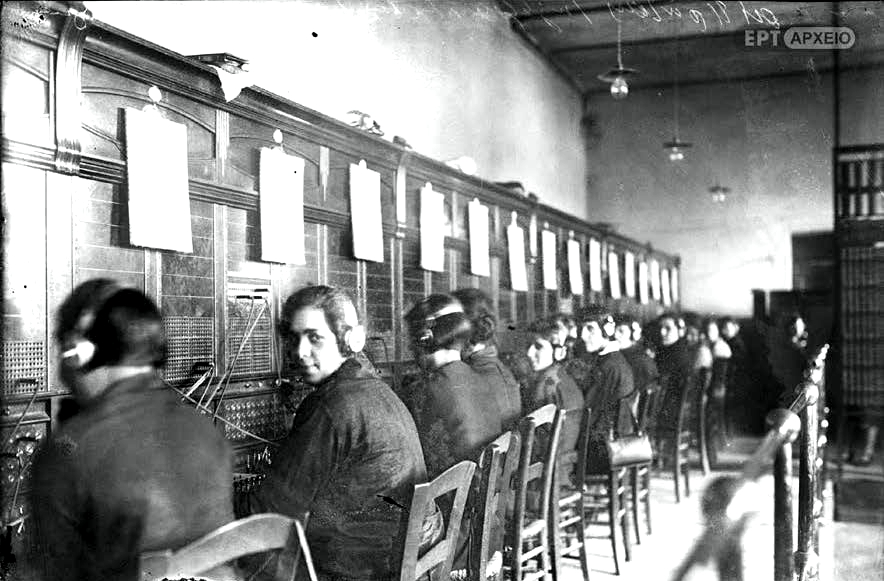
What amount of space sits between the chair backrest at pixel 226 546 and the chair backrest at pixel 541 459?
1495mm

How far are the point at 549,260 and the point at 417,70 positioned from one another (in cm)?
149

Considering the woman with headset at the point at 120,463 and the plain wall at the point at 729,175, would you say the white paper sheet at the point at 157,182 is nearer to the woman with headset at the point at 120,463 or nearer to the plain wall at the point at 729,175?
the woman with headset at the point at 120,463

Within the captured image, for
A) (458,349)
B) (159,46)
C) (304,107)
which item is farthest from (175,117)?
(458,349)

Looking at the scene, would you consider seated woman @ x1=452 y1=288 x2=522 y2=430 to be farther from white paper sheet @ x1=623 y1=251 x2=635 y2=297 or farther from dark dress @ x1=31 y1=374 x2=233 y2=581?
dark dress @ x1=31 y1=374 x2=233 y2=581

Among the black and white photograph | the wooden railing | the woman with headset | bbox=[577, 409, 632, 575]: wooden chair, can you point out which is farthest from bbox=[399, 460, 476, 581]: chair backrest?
bbox=[577, 409, 632, 575]: wooden chair

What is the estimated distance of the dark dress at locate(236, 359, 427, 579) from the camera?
2.02m

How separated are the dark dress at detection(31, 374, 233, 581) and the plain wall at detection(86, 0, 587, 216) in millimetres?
1080

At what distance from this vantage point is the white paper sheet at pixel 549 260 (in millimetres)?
4141

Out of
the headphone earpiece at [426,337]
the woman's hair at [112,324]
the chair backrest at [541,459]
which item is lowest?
the chair backrest at [541,459]

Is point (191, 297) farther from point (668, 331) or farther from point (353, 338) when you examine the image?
point (668, 331)

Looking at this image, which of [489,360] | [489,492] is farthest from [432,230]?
[489,492]

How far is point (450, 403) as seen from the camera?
2988 mm

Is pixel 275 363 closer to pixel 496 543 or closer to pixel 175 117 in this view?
pixel 175 117

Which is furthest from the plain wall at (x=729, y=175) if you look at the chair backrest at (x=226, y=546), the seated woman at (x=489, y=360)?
the chair backrest at (x=226, y=546)
